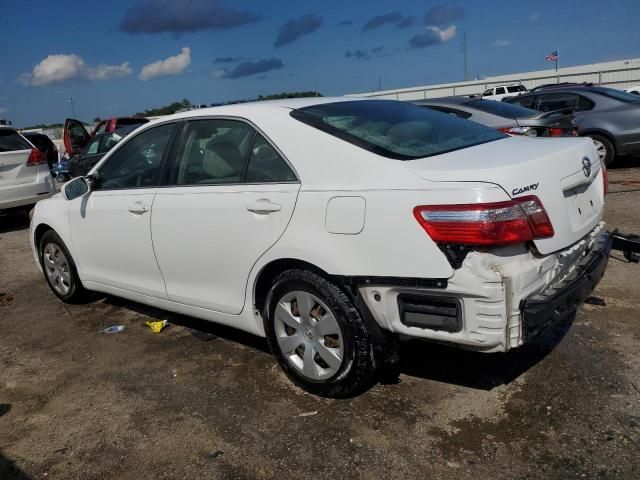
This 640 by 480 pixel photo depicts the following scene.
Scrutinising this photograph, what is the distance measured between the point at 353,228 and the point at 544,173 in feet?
3.14

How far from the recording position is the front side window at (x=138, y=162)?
13.4ft

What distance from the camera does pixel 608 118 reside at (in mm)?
9945

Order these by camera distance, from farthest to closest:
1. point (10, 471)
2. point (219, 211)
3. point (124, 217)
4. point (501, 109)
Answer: point (501, 109)
point (124, 217)
point (219, 211)
point (10, 471)

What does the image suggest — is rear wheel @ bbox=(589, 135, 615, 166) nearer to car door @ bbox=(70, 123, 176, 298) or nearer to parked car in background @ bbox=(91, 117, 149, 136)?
car door @ bbox=(70, 123, 176, 298)

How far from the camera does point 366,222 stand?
2.78 meters

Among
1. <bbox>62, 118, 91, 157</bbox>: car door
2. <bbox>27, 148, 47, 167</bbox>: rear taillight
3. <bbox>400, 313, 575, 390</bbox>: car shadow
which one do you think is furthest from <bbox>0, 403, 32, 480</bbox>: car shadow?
<bbox>62, 118, 91, 157</bbox>: car door

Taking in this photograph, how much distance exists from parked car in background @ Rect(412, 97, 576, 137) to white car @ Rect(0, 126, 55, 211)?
6768 millimetres

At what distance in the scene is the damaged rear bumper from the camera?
2609 millimetres

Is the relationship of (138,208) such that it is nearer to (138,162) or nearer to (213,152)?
(138,162)

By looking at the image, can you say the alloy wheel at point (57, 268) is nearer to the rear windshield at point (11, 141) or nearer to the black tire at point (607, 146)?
the rear windshield at point (11, 141)

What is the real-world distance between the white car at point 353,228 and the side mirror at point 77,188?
402 mm

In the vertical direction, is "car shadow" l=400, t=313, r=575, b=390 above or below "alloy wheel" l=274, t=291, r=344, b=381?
below

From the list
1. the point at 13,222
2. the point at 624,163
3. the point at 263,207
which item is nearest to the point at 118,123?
the point at 13,222

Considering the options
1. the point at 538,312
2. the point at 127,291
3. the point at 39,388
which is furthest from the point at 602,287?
the point at 39,388
